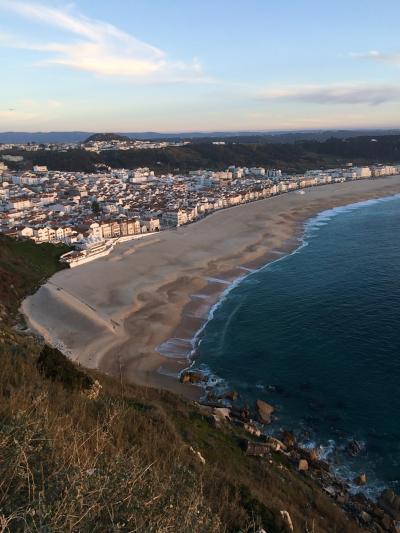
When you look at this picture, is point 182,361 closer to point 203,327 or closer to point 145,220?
point 203,327

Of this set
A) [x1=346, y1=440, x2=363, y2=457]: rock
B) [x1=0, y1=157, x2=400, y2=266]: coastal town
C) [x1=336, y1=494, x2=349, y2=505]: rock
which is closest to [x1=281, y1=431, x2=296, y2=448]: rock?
[x1=346, y1=440, x2=363, y2=457]: rock

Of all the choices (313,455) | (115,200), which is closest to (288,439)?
(313,455)

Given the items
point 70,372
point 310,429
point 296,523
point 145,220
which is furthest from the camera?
point 145,220

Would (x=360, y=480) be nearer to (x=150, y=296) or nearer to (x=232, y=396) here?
(x=232, y=396)

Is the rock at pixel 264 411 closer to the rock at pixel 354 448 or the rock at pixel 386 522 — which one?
the rock at pixel 354 448

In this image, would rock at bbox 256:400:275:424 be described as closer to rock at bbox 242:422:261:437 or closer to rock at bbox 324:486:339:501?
rock at bbox 242:422:261:437

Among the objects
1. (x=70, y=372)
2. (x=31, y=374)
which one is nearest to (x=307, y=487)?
(x=70, y=372)
